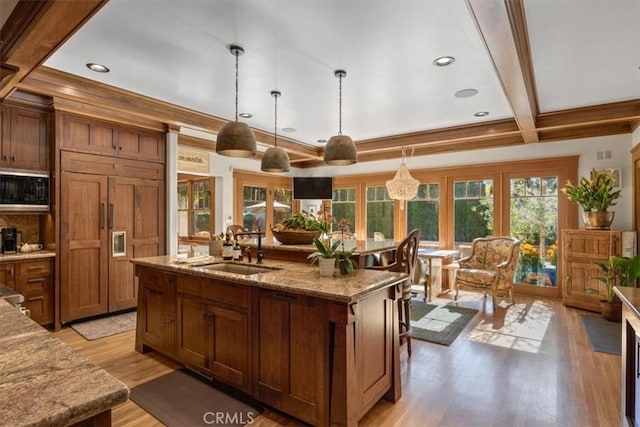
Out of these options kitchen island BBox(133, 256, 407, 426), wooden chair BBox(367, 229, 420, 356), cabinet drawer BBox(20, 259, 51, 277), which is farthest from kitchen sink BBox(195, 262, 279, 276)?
cabinet drawer BBox(20, 259, 51, 277)

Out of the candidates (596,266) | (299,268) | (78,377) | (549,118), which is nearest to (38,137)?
(299,268)

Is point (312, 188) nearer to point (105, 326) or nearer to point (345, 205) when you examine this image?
point (345, 205)

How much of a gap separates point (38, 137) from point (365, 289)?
4230 mm

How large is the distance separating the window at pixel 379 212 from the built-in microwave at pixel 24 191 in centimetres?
549

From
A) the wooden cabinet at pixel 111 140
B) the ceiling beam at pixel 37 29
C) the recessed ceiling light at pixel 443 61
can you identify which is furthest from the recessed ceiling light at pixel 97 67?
the recessed ceiling light at pixel 443 61

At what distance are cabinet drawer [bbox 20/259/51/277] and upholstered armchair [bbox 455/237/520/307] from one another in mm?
5506

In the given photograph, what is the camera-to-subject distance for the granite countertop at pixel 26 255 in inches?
136

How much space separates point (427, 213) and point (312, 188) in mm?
2683

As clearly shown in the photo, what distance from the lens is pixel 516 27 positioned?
2.32 meters

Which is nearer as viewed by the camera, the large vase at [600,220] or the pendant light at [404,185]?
the large vase at [600,220]

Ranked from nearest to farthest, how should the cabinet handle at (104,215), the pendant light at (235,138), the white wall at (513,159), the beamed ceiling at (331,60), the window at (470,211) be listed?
the beamed ceiling at (331,60), the pendant light at (235,138), the cabinet handle at (104,215), the white wall at (513,159), the window at (470,211)

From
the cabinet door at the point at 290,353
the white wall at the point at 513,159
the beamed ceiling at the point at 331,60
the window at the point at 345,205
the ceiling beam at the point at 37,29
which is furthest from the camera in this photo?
the window at the point at 345,205

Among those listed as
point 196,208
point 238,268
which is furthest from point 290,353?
point 196,208

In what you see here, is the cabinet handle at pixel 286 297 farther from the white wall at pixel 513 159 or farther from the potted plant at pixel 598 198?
the potted plant at pixel 598 198
